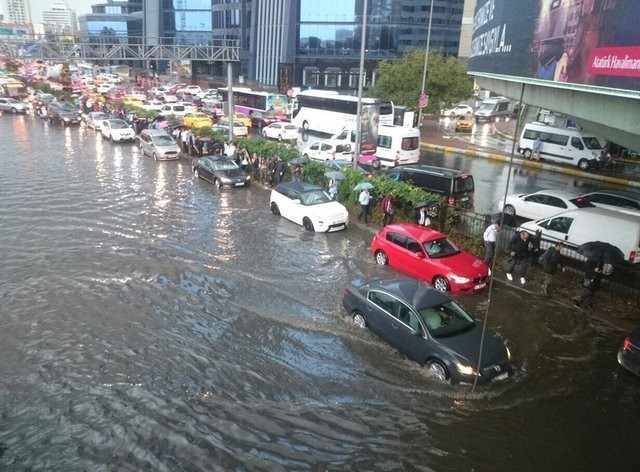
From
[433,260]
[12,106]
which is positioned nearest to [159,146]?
[433,260]

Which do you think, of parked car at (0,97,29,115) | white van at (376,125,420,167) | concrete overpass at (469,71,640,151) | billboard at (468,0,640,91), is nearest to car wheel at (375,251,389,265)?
concrete overpass at (469,71,640,151)

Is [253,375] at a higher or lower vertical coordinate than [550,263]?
lower

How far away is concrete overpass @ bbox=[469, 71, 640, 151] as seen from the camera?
1080cm

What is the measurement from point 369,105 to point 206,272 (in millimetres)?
18448

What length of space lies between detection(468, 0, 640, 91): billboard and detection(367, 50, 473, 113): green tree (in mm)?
19236

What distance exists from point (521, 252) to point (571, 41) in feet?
17.6

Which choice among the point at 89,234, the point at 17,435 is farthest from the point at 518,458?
the point at 89,234

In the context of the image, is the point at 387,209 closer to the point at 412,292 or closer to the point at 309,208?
the point at 309,208

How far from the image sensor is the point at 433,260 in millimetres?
13562

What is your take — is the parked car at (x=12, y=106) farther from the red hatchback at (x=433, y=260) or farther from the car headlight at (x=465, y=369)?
the car headlight at (x=465, y=369)

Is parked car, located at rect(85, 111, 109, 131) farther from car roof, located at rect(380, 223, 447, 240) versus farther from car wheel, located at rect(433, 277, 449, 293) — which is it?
car wheel, located at rect(433, 277, 449, 293)

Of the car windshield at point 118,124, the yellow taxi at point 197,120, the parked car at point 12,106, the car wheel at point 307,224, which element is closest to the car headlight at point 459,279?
the car wheel at point 307,224

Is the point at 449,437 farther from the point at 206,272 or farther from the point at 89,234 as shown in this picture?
the point at 89,234

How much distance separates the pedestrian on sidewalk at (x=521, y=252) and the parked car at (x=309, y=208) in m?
6.03
